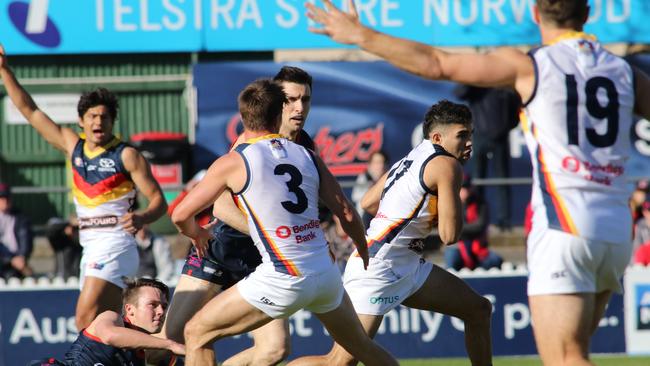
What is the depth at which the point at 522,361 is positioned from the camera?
9.84m

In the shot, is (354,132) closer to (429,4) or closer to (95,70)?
(429,4)

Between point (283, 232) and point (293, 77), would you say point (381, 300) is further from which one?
point (293, 77)

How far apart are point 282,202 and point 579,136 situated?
161 centimetres

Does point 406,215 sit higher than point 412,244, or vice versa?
point 406,215

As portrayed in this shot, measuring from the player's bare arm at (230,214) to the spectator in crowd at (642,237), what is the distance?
18.6 feet

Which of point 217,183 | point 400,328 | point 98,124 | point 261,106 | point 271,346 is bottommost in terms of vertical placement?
point 400,328

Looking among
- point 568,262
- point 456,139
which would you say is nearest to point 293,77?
point 456,139

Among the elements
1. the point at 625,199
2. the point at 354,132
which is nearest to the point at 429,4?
the point at 354,132

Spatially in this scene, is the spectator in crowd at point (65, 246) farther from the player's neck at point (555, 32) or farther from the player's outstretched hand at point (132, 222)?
the player's neck at point (555, 32)

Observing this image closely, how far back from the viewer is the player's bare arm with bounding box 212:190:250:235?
6.62 metres

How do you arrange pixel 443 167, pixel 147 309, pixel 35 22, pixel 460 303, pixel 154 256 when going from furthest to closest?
pixel 35 22
pixel 154 256
pixel 460 303
pixel 147 309
pixel 443 167

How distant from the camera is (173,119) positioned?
63.9ft

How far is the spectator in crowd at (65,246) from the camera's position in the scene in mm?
11914

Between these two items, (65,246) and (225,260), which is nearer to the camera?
(225,260)
